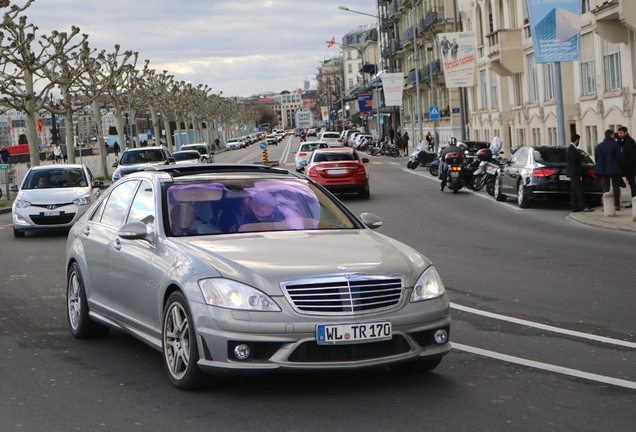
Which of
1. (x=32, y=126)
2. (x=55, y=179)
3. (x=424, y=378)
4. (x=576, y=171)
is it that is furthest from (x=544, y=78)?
(x=424, y=378)

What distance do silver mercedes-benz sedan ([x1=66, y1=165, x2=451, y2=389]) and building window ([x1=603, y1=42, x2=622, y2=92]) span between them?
26.3 m

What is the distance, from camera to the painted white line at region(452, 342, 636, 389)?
5926mm

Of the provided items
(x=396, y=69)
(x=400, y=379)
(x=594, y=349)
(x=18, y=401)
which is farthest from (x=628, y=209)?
(x=396, y=69)

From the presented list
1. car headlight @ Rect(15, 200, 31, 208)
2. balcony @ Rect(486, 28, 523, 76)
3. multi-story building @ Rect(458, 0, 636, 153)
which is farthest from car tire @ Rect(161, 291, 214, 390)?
balcony @ Rect(486, 28, 523, 76)

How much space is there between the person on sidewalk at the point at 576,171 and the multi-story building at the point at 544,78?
12.1 ft

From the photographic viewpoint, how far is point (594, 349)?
6.99 meters

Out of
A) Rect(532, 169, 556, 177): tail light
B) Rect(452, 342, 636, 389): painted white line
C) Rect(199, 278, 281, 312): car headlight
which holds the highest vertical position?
Rect(199, 278, 281, 312): car headlight

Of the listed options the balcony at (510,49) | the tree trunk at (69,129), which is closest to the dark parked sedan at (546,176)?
the balcony at (510,49)

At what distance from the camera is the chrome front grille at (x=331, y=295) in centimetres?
544

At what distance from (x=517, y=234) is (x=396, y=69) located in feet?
267

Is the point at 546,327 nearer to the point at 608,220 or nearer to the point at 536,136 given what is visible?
the point at 608,220

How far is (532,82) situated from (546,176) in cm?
2208

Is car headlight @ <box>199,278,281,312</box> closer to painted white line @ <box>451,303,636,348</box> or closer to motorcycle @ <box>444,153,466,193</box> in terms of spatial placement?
painted white line @ <box>451,303,636,348</box>

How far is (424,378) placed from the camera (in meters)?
6.15
